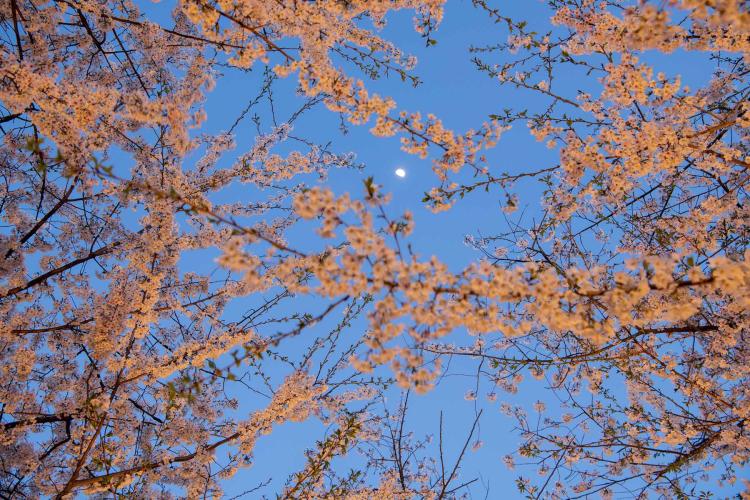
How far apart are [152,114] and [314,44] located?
4.21 feet

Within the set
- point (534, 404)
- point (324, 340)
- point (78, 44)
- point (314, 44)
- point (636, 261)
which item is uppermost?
point (78, 44)

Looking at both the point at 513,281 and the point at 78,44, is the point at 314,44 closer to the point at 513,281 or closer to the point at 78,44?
the point at 513,281

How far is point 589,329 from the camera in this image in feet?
6.33

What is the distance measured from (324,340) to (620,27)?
146 inches

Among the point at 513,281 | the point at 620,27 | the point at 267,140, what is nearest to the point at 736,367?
the point at 620,27

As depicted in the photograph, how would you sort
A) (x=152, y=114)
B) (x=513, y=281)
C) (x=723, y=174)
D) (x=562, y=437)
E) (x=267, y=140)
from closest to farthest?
(x=513, y=281), (x=152, y=114), (x=723, y=174), (x=562, y=437), (x=267, y=140)

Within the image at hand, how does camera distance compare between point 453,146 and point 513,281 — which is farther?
point 453,146

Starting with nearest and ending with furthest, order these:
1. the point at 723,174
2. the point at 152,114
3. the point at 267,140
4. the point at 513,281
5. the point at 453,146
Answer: the point at 513,281 < the point at 453,146 < the point at 152,114 < the point at 723,174 < the point at 267,140

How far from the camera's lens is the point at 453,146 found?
304 centimetres

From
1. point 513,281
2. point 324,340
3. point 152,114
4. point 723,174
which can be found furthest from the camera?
point 324,340

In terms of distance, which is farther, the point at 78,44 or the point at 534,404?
the point at 534,404

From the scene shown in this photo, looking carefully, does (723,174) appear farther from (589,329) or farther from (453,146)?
(589,329)

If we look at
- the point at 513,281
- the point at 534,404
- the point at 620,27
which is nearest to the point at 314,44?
the point at 620,27

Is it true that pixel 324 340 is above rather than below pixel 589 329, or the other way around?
above
